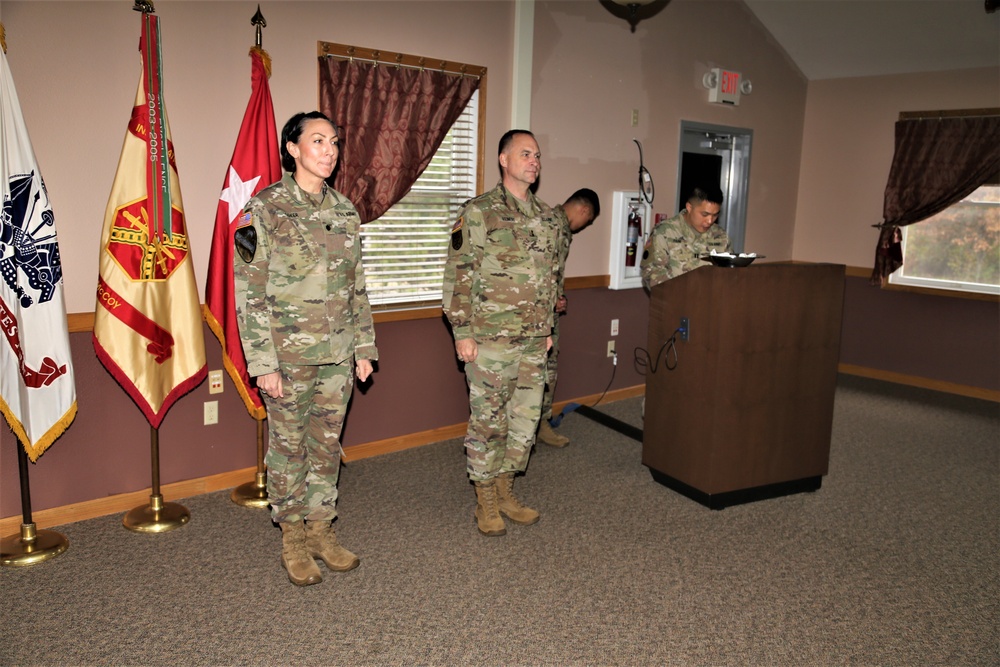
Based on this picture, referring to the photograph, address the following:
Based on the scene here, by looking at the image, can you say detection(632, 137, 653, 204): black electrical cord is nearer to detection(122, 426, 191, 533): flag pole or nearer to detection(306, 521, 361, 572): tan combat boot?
detection(306, 521, 361, 572): tan combat boot

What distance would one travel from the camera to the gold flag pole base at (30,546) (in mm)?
2777

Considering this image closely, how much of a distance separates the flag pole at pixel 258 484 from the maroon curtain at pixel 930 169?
4.86m

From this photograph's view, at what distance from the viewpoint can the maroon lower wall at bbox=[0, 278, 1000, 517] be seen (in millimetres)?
3135

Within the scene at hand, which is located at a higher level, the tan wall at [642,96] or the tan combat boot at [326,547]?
the tan wall at [642,96]

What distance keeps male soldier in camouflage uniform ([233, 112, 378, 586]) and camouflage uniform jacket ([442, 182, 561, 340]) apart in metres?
0.41

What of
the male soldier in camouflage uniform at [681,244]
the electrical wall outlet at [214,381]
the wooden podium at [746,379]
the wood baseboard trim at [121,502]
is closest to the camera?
the wood baseboard trim at [121,502]

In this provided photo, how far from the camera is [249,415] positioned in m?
3.61

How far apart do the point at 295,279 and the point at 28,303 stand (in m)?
1.02

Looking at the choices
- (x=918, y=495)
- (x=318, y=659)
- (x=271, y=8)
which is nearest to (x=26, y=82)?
(x=271, y=8)

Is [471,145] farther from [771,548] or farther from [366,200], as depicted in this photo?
[771,548]

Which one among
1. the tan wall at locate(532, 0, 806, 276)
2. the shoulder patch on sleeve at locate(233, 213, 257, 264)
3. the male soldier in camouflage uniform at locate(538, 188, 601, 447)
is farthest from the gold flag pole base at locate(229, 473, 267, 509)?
the tan wall at locate(532, 0, 806, 276)

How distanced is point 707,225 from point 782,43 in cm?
272

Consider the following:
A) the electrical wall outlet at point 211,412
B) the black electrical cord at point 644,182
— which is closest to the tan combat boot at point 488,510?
the electrical wall outlet at point 211,412

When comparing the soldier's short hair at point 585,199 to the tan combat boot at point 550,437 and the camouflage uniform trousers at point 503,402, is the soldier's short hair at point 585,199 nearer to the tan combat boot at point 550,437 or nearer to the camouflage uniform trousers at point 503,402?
the tan combat boot at point 550,437
